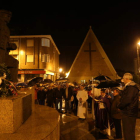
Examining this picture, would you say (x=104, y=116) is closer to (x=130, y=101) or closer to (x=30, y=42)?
(x=130, y=101)

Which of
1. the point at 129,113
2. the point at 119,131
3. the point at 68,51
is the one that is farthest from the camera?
the point at 68,51

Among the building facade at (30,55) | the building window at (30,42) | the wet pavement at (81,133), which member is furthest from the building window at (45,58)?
the wet pavement at (81,133)

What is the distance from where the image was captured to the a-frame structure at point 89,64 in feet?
112

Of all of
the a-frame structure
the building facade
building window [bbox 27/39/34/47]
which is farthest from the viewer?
the a-frame structure

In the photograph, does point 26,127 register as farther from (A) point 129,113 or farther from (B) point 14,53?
(B) point 14,53

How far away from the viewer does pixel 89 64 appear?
114 ft

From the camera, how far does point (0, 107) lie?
3244mm

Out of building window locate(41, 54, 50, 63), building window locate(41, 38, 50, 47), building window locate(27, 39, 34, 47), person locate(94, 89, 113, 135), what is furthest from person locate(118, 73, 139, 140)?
building window locate(27, 39, 34, 47)

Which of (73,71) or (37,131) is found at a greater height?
(73,71)

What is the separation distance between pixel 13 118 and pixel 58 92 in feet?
25.5

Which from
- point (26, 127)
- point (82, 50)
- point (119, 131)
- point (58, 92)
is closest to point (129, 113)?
point (119, 131)

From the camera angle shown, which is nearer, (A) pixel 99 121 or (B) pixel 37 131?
(B) pixel 37 131

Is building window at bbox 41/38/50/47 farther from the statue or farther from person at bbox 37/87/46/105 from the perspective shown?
the statue

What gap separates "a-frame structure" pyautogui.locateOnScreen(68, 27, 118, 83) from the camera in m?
34.2
